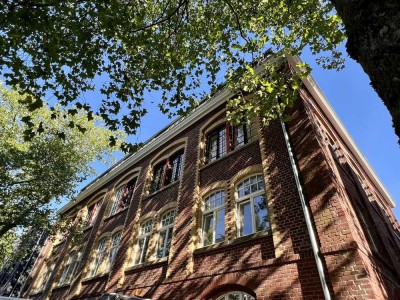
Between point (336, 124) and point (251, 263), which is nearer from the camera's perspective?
point (251, 263)

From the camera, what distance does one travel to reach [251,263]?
7.00 meters

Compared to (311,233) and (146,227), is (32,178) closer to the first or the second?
(146,227)

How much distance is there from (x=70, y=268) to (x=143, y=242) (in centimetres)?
766

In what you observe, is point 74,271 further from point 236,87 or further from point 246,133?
point 236,87

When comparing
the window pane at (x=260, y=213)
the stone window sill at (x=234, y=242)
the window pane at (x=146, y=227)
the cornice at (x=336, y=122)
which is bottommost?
the stone window sill at (x=234, y=242)

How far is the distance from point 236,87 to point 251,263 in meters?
5.61

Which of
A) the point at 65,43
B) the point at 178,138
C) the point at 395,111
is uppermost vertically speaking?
the point at 178,138

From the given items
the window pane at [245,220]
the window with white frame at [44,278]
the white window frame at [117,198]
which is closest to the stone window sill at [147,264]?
the window pane at [245,220]

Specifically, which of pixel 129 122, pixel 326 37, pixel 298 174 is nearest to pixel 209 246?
pixel 298 174

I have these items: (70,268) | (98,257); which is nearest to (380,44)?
(98,257)

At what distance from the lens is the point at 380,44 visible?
1459mm

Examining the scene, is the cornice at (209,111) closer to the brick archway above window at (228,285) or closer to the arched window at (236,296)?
the brick archway above window at (228,285)

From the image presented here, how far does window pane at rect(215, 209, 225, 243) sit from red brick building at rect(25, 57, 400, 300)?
39mm

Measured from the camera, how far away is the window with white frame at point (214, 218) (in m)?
8.80
